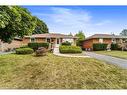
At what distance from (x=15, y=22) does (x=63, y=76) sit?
4.41m

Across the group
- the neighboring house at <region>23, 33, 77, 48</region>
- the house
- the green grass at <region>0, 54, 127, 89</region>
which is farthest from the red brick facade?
the green grass at <region>0, 54, 127, 89</region>

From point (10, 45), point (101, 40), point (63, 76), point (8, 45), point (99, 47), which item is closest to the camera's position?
point (63, 76)

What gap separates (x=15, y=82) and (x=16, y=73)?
1.64 meters

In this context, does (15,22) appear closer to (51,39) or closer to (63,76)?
(63,76)

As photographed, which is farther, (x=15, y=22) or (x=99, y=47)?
(x=99, y=47)

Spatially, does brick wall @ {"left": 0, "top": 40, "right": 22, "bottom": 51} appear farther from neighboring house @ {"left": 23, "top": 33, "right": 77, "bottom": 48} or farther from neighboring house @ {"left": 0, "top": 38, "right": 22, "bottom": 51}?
neighboring house @ {"left": 23, "top": 33, "right": 77, "bottom": 48}

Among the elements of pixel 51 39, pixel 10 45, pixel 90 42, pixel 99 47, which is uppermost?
pixel 51 39

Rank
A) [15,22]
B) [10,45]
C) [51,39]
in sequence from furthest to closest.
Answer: [10,45], [51,39], [15,22]

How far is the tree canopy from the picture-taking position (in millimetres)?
10964

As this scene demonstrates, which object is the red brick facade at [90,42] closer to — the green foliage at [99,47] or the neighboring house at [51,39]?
the green foliage at [99,47]

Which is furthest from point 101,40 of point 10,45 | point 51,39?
point 10,45

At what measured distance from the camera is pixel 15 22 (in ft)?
39.9
